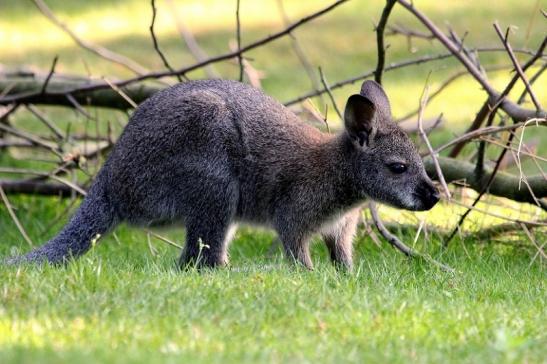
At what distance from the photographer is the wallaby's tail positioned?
20.8 feet

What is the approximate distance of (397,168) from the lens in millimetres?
6328

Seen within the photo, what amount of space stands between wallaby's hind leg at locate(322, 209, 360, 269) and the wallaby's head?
268 millimetres

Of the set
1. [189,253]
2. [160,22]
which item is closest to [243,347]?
[189,253]

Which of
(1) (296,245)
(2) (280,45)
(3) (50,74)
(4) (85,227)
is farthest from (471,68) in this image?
(2) (280,45)

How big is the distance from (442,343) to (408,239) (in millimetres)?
3152

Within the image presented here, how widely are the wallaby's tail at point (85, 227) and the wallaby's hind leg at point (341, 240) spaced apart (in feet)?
4.53

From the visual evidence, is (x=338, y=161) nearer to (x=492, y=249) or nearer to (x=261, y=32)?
(x=492, y=249)

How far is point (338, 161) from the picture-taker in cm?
650

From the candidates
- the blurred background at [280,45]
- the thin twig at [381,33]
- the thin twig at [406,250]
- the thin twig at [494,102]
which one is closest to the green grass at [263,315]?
the thin twig at [406,250]

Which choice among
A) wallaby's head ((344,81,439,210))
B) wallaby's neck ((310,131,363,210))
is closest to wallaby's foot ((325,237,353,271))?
wallaby's neck ((310,131,363,210))

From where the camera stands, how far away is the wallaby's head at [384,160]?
6.28 m

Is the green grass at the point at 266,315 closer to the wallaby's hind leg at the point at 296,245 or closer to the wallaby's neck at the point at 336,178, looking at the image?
the wallaby's hind leg at the point at 296,245

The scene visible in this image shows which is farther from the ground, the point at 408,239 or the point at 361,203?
the point at 361,203

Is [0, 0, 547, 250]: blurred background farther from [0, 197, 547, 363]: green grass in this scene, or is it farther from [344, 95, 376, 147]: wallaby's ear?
[0, 197, 547, 363]: green grass
